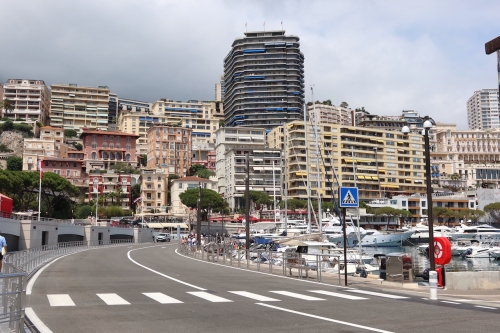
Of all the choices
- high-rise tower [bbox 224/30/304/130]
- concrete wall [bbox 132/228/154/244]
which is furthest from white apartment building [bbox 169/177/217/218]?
high-rise tower [bbox 224/30/304/130]

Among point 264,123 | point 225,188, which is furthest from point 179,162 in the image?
point 264,123

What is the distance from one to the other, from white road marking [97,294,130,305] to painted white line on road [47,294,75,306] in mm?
933

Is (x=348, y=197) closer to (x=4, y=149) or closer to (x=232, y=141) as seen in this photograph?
(x=232, y=141)

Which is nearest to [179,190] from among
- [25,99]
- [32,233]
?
[32,233]

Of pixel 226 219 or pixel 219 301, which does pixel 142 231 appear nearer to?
pixel 226 219

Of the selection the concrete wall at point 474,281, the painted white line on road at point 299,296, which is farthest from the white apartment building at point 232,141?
the painted white line on road at point 299,296

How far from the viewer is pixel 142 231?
102125 millimetres

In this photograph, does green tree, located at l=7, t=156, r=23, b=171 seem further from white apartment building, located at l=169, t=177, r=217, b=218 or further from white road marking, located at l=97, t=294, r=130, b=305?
white road marking, located at l=97, t=294, r=130, b=305

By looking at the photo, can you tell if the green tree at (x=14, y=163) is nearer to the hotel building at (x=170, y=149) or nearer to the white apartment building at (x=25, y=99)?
the hotel building at (x=170, y=149)

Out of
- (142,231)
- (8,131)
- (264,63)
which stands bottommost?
(142,231)

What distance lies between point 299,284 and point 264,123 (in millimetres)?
177724

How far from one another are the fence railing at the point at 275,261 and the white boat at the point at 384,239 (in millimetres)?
48346

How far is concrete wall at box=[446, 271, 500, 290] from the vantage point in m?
18.3

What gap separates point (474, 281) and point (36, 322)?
568 inches
